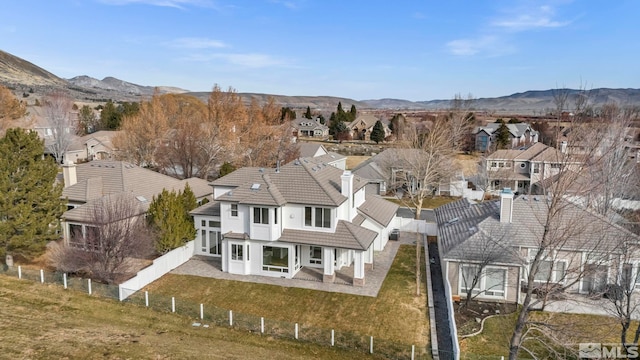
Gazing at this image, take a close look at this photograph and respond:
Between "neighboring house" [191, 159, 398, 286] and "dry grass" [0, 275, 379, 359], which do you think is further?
"neighboring house" [191, 159, 398, 286]

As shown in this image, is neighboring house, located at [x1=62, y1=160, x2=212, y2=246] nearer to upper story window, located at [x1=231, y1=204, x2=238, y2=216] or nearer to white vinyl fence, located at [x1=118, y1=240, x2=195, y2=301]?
white vinyl fence, located at [x1=118, y1=240, x2=195, y2=301]

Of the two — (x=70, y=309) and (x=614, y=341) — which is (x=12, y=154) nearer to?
(x=70, y=309)

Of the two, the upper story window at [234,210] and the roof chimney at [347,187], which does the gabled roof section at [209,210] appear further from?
the roof chimney at [347,187]

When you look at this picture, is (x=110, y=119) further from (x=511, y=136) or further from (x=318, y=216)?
(x=511, y=136)

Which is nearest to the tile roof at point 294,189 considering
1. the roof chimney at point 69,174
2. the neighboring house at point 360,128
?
the roof chimney at point 69,174

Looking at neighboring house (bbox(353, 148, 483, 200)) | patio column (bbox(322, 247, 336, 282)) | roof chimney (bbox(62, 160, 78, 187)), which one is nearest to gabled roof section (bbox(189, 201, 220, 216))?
patio column (bbox(322, 247, 336, 282))

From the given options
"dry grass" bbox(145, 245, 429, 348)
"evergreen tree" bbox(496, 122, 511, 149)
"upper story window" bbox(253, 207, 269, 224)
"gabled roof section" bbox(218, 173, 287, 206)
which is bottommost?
"dry grass" bbox(145, 245, 429, 348)
